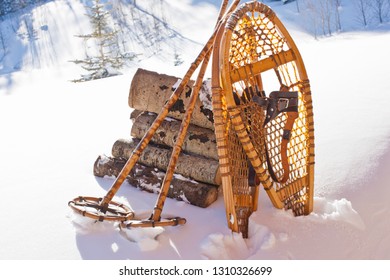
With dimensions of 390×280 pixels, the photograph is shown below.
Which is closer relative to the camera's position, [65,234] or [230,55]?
[230,55]

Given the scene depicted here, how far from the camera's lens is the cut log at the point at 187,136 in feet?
7.50

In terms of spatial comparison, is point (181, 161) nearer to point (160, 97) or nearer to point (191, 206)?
point (191, 206)

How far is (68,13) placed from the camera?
27156 mm

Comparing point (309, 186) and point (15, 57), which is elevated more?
point (15, 57)

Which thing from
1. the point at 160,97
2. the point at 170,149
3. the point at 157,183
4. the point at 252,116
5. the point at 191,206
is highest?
the point at 160,97

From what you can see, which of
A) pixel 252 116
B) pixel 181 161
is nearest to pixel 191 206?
pixel 181 161

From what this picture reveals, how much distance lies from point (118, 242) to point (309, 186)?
0.89 meters

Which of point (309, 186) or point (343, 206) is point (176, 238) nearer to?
point (309, 186)

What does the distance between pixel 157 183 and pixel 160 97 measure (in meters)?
0.47

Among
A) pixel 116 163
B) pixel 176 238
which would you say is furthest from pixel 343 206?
pixel 116 163

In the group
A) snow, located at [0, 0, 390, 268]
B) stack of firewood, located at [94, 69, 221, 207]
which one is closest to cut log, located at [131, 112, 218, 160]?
stack of firewood, located at [94, 69, 221, 207]

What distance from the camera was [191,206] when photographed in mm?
2148

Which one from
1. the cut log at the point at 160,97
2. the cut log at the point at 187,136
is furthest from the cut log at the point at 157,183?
the cut log at the point at 160,97

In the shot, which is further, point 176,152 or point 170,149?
point 170,149
